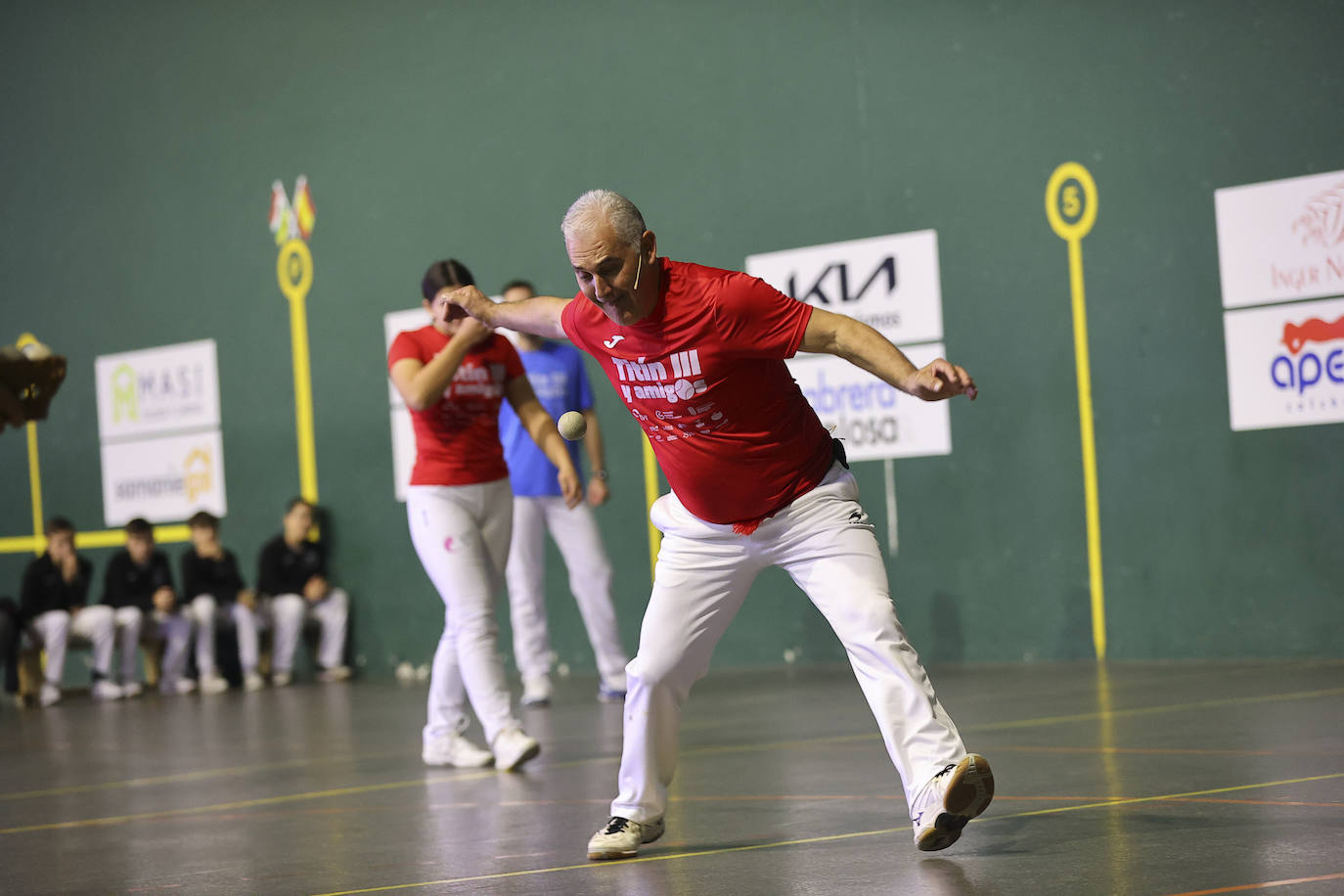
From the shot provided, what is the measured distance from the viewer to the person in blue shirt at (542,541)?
26.6 ft

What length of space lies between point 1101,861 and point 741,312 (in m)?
1.31

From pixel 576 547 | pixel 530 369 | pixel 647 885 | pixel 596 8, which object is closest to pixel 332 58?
pixel 596 8

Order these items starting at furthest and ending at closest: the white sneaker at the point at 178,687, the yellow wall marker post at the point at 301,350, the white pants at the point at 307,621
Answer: the yellow wall marker post at the point at 301,350 → the white pants at the point at 307,621 → the white sneaker at the point at 178,687

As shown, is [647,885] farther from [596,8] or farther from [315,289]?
[315,289]

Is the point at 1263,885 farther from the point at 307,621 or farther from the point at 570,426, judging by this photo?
the point at 307,621

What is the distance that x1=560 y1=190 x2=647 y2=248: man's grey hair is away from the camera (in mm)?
3660

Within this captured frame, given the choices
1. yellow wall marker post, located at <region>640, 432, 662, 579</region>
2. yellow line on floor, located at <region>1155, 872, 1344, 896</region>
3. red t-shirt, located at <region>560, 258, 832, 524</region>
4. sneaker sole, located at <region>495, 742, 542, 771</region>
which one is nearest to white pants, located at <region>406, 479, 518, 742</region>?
sneaker sole, located at <region>495, 742, 542, 771</region>

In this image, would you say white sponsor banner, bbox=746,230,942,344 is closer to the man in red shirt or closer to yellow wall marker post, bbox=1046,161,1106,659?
yellow wall marker post, bbox=1046,161,1106,659

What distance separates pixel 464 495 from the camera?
5.78m

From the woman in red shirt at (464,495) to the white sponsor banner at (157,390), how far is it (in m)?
6.75

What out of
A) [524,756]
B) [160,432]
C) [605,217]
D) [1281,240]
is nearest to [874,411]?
[1281,240]

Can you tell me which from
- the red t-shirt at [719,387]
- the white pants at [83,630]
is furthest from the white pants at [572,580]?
the red t-shirt at [719,387]

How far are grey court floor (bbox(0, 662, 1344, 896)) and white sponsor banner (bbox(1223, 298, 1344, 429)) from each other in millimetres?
1134

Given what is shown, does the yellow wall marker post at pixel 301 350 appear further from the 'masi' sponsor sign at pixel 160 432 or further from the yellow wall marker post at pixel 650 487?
the yellow wall marker post at pixel 650 487
